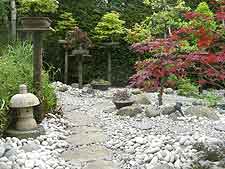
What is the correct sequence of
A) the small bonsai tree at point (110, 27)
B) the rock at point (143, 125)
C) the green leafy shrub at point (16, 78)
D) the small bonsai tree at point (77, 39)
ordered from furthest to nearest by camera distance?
1. the small bonsai tree at point (110, 27)
2. the small bonsai tree at point (77, 39)
3. the rock at point (143, 125)
4. the green leafy shrub at point (16, 78)

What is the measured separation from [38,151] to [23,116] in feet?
2.18

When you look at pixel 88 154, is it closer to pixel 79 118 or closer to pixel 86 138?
pixel 86 138

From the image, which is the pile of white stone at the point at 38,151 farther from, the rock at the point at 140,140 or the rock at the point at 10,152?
the rock at the point at 140,140

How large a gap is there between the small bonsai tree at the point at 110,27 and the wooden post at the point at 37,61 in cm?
430

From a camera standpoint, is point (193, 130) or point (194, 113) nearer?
point (193, 130)

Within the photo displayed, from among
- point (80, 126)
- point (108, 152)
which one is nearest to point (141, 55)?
point (80, 126)

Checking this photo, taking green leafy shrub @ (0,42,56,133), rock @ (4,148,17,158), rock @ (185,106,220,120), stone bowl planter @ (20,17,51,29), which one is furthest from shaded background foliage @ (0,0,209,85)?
rock @ (4,148,17,158)

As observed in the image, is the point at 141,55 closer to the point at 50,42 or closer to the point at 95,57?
the point at 95,57

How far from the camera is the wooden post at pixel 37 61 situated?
474 centimetres

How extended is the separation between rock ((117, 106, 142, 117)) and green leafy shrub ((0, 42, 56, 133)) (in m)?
0.94

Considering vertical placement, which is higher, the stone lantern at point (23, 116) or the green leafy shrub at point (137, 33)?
the green leafy shrub at point (137, 33)

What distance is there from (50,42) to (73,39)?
3.02ft

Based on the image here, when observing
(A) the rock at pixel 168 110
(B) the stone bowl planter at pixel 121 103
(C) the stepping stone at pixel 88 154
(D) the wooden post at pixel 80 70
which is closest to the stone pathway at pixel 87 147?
(C) the stepping stone at pixel 88 154

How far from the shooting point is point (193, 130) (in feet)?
14.5
